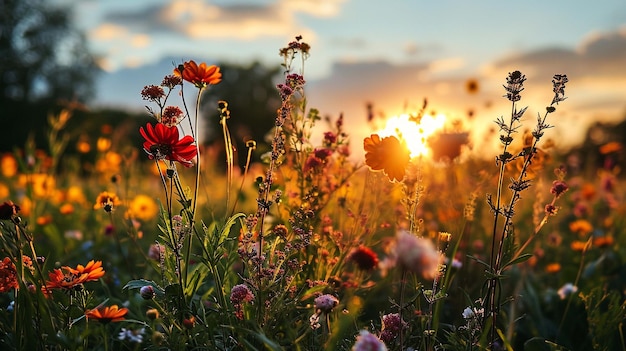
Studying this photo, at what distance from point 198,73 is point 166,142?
22 centimetres

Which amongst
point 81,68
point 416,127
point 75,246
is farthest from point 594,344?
point 81,68

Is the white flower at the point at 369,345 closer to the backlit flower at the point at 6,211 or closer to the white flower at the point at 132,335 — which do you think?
the white flower at the point at 132,335

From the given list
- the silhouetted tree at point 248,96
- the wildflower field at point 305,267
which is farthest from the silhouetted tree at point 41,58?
the wildflower field at point 305,267

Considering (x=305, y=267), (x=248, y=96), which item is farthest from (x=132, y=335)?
(x=248, y=96)

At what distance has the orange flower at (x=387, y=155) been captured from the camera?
1.73 metres

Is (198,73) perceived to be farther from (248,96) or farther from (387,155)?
(248,96)

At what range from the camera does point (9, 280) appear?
1.68 metres

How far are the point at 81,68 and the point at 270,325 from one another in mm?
29376

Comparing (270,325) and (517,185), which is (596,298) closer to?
(517,185)

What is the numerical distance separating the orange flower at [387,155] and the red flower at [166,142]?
540mm

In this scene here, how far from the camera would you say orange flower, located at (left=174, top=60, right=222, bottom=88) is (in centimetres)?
160

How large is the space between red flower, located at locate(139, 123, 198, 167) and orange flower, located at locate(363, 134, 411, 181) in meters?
0.54

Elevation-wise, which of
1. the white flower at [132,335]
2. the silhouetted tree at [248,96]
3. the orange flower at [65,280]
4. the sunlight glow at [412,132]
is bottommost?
the white flower at [132,335]

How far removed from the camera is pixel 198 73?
5.32 feet
